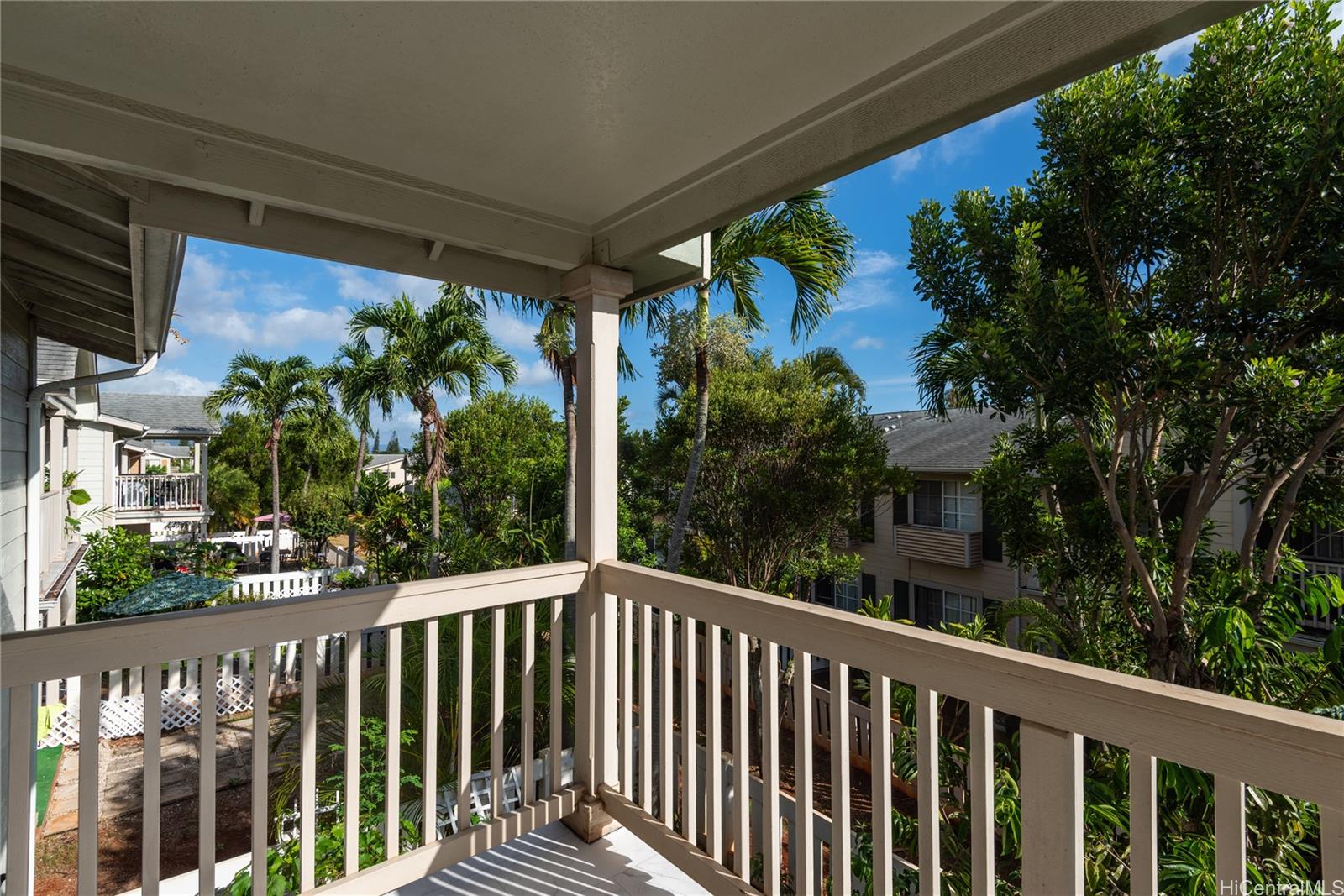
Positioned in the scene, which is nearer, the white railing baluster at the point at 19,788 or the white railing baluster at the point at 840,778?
the white railing baluster at the point at 19,788

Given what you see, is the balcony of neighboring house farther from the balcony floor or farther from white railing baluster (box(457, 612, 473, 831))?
white railing baluster (box(457, 612, 473, 831))

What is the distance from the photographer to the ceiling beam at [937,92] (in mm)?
1059

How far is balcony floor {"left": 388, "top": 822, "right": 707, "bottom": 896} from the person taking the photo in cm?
191

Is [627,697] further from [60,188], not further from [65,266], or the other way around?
[65,266]

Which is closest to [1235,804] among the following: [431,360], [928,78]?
[928,78]

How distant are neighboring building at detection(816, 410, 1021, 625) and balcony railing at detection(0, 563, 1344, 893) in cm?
807

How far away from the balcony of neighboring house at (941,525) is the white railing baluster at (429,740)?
29.6ft

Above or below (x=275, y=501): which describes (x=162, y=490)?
above

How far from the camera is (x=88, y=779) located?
140 centimetres

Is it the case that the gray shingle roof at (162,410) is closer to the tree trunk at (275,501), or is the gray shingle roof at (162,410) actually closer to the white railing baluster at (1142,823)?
the tree trunk at (275,501)

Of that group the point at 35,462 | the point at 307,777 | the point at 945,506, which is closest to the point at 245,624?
the point at 307,777

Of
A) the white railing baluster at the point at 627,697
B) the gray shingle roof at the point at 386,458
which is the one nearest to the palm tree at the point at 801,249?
the white railing baluster at the point at 627,697

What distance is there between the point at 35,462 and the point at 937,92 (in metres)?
4.93

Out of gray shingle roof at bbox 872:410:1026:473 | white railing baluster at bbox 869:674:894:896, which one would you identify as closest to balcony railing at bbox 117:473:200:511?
gray shingle roof at bbox 872:410:1026:473
